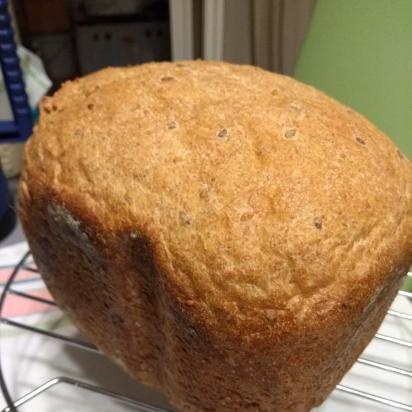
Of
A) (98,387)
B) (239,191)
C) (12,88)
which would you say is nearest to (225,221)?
(239,191)

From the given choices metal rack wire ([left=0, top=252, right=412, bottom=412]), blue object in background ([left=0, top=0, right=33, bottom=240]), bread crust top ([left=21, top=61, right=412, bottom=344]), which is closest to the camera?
bread crust top ([left=21, top=61, right=412, bottom=344])

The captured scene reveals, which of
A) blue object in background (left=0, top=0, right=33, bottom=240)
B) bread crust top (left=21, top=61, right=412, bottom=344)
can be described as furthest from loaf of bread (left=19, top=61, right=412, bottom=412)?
blue object in background (left=0, top=0, right=33, bottom=240)

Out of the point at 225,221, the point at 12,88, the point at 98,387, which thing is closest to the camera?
the point at 225,221

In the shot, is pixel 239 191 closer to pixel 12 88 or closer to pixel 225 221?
pixel 225 221

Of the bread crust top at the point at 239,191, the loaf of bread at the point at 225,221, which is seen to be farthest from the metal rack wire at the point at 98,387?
the bread crust top at the point at 239,191

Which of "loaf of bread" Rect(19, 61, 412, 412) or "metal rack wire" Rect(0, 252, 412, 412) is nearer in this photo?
"loaf of bread" Rect(19, 61, 412, 412)

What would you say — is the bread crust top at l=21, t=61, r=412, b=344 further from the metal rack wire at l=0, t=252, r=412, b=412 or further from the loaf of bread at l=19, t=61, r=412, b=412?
the metal rack wire at l=0, t=252, r=412, b=412

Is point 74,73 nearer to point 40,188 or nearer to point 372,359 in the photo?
point 40,188

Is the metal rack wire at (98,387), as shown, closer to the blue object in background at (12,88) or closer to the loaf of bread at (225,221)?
the loaf of bread at (225,221)

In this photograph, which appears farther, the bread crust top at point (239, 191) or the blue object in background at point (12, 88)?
the blue object in background at point (12, 88)
